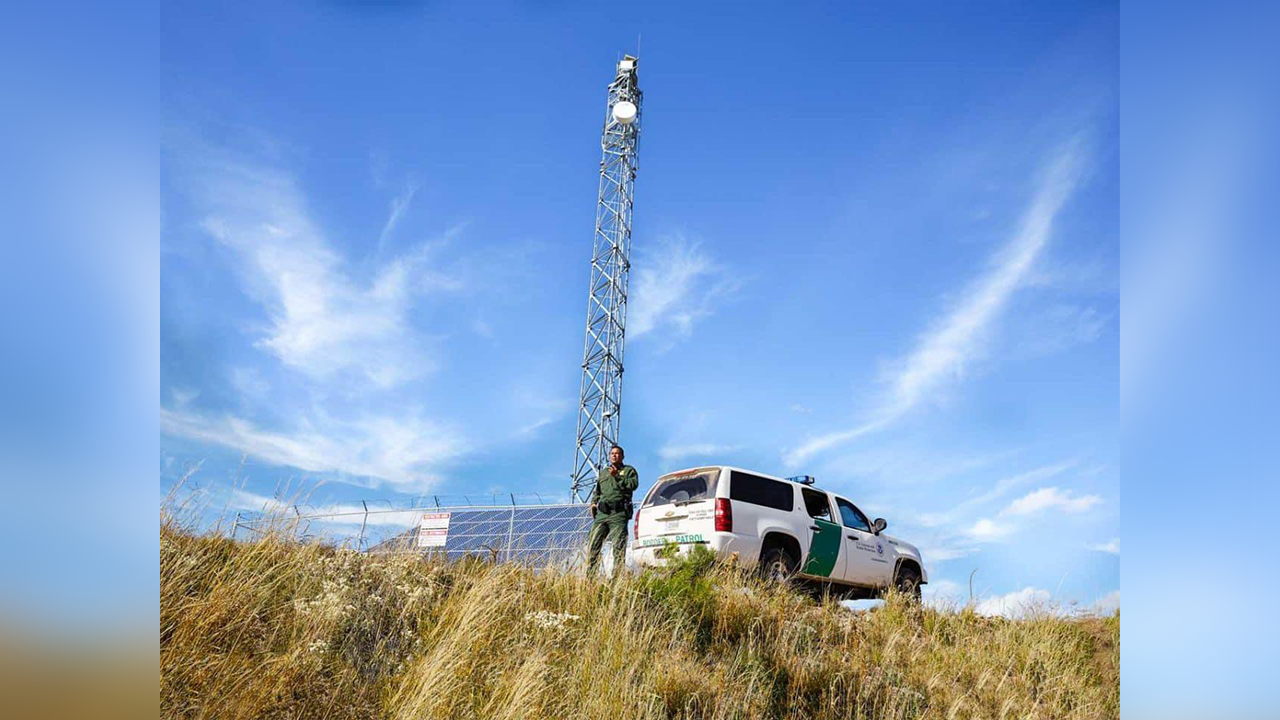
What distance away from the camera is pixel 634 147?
1067 inches

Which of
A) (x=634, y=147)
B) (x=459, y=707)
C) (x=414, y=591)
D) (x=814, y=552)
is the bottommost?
(x=459, y=707)

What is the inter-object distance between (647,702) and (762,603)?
3392mm

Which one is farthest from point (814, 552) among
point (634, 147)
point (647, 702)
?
point (634, 147)

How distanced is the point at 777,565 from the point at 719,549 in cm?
120

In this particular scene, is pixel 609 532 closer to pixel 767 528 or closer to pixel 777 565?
pixel 767 528

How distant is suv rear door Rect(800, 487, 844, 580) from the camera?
10.9 meters

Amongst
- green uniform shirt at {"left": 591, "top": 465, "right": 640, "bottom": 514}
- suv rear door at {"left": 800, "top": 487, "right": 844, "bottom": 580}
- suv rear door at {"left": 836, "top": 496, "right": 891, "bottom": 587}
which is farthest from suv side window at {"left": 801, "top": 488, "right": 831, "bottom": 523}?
green uniform shirt at {"left": 591, "top": 465, "right": 640, "bottom": 514}

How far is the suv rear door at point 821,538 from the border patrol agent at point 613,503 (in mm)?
2993

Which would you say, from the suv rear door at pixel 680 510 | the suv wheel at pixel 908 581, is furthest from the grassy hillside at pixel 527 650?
the suv wheel at pixel 908 581

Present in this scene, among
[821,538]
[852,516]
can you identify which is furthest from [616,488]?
[852,516]

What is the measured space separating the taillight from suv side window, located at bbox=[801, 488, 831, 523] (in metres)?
1.95

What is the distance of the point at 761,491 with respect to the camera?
34.7 feet

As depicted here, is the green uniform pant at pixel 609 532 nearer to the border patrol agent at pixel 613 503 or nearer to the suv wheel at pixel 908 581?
the border patrol agent at pixel 613 503

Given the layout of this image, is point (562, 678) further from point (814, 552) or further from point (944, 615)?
point (944, 615)
